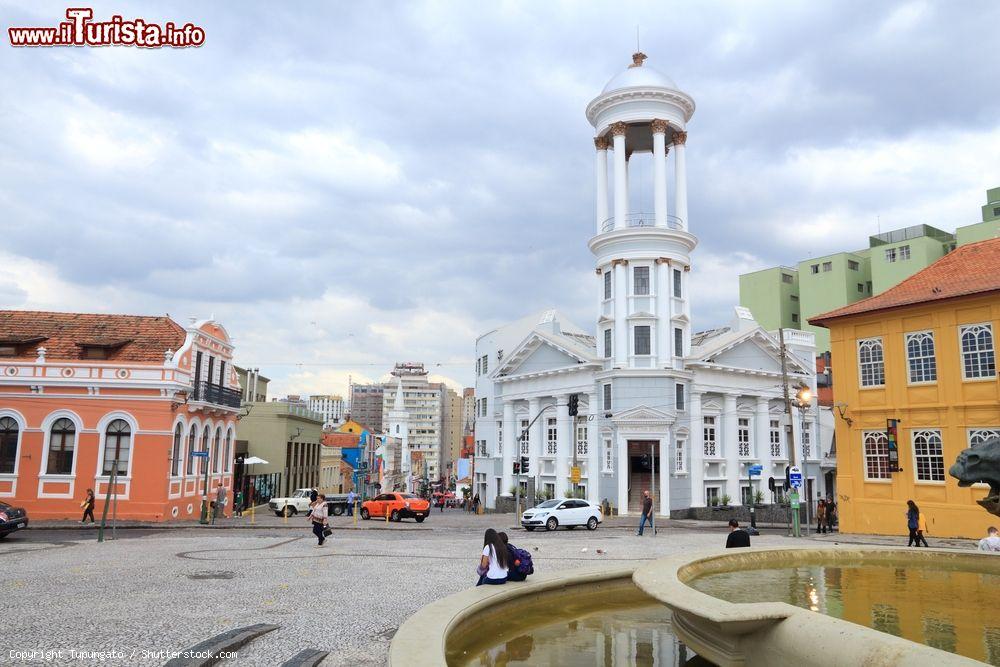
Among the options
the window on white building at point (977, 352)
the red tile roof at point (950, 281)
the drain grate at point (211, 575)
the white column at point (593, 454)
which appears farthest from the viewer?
the white column at point (593, 454)

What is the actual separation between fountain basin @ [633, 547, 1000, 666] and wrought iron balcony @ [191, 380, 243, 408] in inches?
1148

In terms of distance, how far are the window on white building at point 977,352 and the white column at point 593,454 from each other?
2225 cm

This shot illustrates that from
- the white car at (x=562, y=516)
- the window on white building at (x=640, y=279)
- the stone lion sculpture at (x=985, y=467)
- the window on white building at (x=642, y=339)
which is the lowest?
the white car at (x=562, y=516)

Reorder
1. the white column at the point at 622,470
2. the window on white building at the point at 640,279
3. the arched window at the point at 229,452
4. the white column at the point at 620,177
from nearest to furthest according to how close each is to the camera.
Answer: the arched window at the point at 229,452
the white column at the point at 622,470
the window on white building at the point at 640,279
the white column at the point at 620,177

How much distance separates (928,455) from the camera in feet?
89.8

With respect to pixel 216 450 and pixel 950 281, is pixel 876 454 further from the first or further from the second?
pixel 216 450

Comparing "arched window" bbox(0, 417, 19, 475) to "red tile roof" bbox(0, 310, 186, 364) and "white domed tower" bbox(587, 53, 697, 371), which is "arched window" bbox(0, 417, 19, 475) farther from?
"white domed tower" bbox(587, 53, 697, 371)

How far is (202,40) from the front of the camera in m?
18.7

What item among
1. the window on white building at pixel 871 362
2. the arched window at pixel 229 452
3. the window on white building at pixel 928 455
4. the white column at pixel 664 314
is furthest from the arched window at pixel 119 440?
the window on white building at pixel 928 455

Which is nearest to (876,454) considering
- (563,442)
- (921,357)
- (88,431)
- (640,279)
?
(921,357)

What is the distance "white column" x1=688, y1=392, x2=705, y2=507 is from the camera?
4391 centimetres

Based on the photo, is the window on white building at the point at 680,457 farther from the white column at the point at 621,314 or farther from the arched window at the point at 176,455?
the arched window at the point at 176,455

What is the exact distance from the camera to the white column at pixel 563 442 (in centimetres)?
4800

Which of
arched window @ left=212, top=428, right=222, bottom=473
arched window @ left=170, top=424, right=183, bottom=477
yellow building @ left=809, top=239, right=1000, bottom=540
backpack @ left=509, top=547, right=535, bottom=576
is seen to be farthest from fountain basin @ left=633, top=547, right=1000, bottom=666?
arched window @ left=212, top=428, right=222, bottom=473
